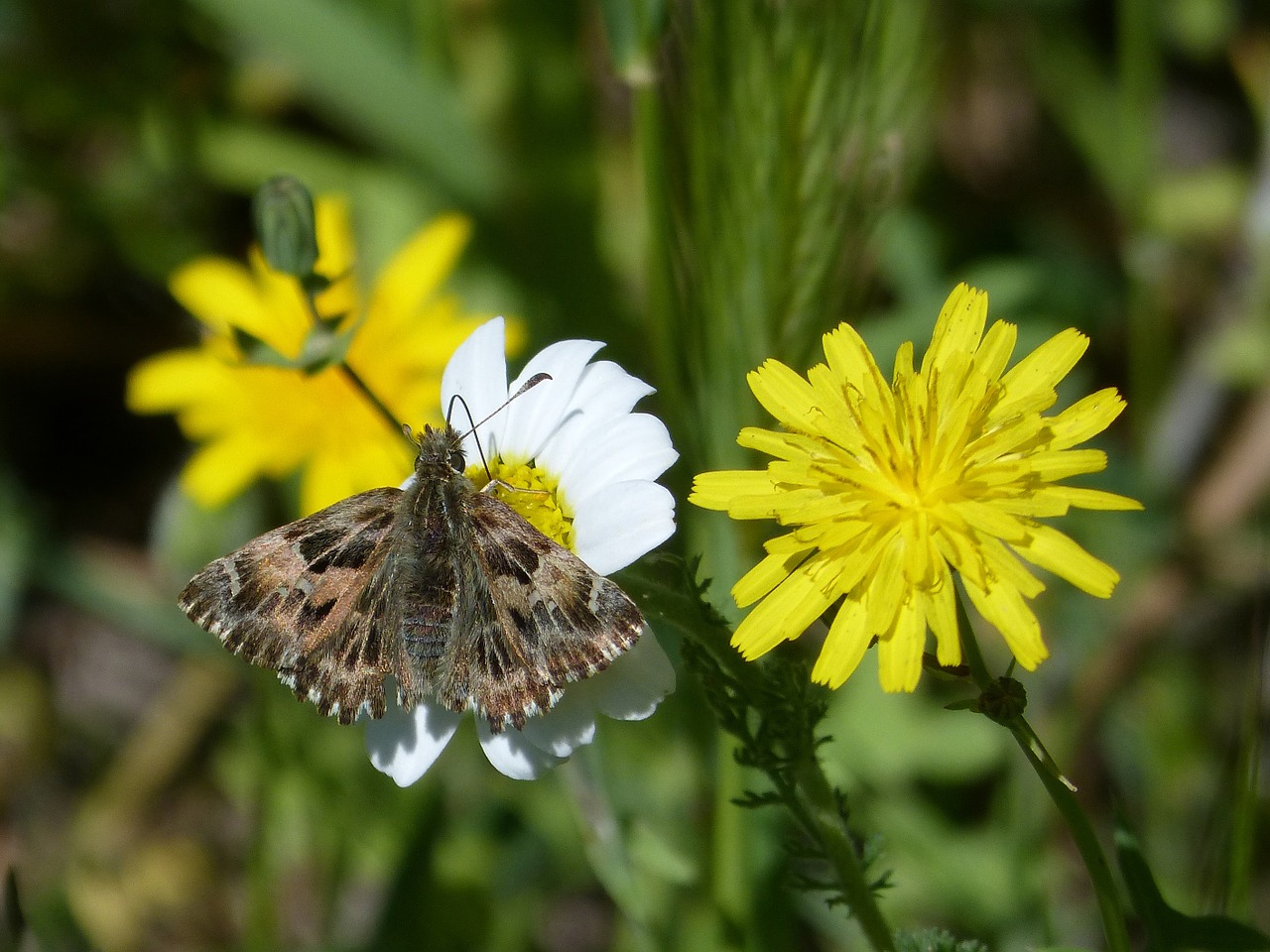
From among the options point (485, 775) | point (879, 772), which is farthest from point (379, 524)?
point (879, 772)

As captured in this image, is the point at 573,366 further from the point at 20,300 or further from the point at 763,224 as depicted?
the point at 20,300

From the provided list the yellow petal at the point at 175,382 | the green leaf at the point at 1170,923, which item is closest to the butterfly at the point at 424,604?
the green leaf at the point at 1170,923

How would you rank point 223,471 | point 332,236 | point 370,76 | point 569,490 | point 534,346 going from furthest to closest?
point 534,346 < point 370,76 < point 332,236 < point 223,471 < point 569,490

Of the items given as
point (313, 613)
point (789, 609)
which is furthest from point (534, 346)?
point (789, 609)

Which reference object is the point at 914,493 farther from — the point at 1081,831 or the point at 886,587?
the point at 1081,831

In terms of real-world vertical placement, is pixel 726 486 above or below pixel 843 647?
above

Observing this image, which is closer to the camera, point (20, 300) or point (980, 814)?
point (980, 814)

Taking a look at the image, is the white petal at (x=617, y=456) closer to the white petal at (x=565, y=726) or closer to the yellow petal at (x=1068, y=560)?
the white petal at (x=565, y=726)
